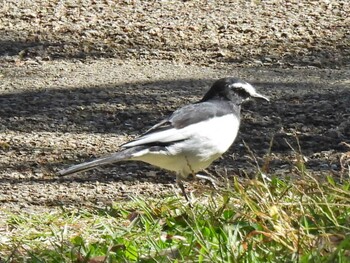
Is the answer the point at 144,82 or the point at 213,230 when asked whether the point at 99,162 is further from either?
the point at 144,82

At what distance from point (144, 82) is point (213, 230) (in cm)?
429

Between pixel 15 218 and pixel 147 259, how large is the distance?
133 cm

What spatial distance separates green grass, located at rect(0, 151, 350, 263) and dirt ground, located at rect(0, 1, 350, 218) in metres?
0.77

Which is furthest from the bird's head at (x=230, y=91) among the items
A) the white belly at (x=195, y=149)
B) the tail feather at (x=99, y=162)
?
the tail feather at (x=99, y=162)

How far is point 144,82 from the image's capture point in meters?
9.43

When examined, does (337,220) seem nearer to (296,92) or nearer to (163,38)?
(296,92)

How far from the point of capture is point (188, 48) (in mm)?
10266

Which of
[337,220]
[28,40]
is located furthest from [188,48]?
[337,220]

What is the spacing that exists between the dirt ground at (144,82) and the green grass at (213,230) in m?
0.77

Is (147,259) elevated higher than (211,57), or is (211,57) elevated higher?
(147,259)

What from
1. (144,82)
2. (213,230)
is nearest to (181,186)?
(213,230)

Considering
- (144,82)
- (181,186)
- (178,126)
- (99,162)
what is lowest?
(144,82)

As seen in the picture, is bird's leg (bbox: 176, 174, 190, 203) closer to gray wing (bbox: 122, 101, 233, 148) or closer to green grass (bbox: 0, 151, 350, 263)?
green grass (bbox: 0, 151, 350, 263)

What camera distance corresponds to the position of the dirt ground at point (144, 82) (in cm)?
747
